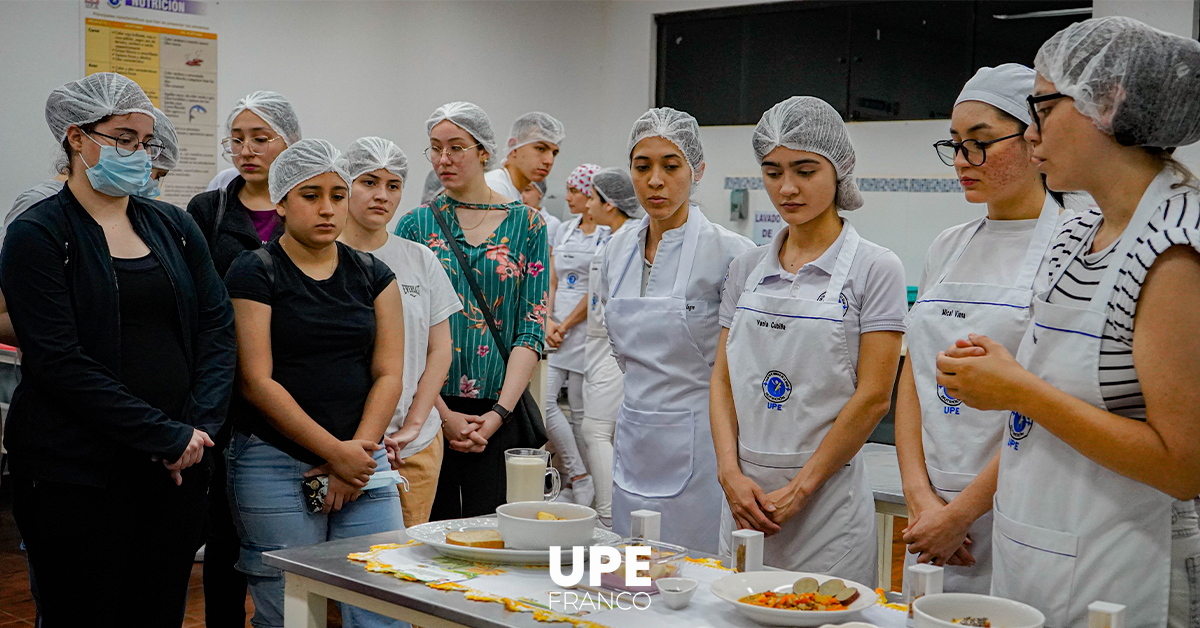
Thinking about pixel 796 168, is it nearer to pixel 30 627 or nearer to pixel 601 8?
pixel 30 627

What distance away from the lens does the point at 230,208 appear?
9.52 feet

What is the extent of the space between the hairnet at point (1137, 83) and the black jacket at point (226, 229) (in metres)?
1.99

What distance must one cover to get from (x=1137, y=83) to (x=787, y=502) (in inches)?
41.7

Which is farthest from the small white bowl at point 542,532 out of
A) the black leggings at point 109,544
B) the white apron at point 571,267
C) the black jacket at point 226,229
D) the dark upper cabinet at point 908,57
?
the dark upper cabinet at point 908,57

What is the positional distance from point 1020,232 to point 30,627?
3.11 meters

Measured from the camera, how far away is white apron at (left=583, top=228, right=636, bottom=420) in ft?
15.7

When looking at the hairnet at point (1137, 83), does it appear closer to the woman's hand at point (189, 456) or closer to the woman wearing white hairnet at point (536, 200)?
the woman's hand at point (189, 456)

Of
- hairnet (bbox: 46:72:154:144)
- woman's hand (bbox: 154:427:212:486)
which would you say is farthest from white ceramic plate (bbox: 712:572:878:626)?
hairnet (bbox: 46:72:154:144)

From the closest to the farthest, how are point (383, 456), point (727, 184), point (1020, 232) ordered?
1. point (1020, 232)
2. point (383, 456)
3. point (727, 184)

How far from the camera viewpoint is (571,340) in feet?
16.9

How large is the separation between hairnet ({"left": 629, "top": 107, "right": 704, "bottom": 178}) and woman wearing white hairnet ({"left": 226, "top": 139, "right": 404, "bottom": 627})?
2.44 feet

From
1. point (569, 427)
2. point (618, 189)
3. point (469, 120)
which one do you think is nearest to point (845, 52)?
point (618, 189)

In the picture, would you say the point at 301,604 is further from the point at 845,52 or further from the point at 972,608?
the point at 845,52

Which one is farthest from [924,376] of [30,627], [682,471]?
[30,627]
